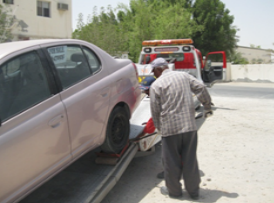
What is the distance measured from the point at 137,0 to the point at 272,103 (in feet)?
61.7

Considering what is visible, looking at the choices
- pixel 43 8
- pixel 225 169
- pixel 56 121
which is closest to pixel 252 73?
pixel 43 8

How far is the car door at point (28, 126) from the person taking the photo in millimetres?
2670

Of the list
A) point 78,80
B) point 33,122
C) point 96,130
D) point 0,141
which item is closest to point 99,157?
point 96,130

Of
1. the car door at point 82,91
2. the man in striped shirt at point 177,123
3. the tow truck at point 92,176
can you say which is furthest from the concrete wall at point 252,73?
the car door at point 82,91

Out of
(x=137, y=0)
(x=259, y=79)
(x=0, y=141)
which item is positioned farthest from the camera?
(x=137, y=0)

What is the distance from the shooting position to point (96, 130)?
12.5 ft

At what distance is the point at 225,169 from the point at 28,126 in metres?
3.45

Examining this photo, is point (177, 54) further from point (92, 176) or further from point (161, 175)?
point (92, 176)

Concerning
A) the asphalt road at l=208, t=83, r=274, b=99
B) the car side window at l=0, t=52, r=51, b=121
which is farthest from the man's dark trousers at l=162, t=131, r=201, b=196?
the asphalt road at l=208, t=83, r=274, b=99

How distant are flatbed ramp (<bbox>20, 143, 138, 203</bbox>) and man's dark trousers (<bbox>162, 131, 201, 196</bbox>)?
0.73 meters

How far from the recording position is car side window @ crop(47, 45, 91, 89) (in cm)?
350

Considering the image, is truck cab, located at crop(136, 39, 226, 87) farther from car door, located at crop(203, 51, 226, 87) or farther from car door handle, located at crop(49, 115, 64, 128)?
car door handle, located at crop(49, 115, 64, 128)

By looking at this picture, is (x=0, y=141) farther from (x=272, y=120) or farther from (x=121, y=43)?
(x=121, y=43)

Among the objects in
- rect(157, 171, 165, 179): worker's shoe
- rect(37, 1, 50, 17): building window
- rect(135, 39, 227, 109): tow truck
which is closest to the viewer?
rect(157, 171, 165, 179): worker's shoe
